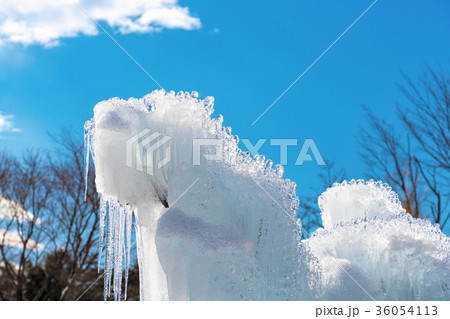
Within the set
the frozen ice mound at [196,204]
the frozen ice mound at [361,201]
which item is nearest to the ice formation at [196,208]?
the frozen ice mound at [196,204]

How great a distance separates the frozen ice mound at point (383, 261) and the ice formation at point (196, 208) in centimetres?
2

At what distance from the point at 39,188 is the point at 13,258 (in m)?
1.73

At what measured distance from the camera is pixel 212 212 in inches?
115

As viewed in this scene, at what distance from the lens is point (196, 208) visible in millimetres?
2895

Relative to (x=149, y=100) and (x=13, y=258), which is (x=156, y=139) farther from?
(x=13, y=258)

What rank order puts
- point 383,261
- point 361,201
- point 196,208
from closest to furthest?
1. point 196,208
2. point 383,261
3. point 361,201

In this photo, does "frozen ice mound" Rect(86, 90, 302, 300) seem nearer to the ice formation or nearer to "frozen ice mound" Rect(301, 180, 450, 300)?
the ice formation

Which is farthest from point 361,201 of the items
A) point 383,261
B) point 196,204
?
point 196,204

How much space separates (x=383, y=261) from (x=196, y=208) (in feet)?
5.19

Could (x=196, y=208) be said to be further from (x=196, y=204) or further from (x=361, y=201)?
(x=361, y=201)

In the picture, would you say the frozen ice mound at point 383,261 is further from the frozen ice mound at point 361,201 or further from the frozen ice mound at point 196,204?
the frozen ice mound at point 361,201

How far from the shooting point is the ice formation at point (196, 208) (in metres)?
2.83

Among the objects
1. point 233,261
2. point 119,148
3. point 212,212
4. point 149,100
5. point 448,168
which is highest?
point 448,168
